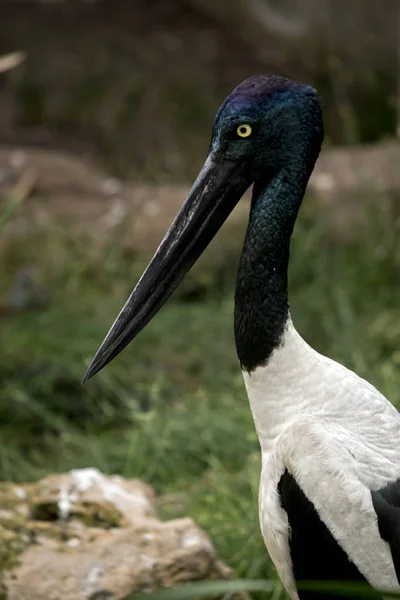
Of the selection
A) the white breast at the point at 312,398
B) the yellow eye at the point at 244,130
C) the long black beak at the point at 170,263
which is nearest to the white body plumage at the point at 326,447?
the white breast at the point at 312,398

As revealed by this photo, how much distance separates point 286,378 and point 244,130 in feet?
1.96

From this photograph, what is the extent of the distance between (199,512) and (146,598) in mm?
2339

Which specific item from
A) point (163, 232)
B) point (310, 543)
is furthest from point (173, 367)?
point (310, 543)

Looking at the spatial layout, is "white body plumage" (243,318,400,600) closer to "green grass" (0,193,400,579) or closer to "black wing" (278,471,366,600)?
"black wing" (278,471,366,600)

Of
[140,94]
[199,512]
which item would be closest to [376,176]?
[199,512]

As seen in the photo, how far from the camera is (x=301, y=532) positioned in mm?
2414

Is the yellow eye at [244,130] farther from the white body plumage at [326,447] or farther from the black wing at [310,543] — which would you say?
the black wing at [310,543]

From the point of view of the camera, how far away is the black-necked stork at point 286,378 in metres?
2.34

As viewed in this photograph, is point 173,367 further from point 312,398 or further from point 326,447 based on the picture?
point 326,447

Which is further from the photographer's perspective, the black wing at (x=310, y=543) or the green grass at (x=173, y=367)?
the green grass at (x=173, y=367)

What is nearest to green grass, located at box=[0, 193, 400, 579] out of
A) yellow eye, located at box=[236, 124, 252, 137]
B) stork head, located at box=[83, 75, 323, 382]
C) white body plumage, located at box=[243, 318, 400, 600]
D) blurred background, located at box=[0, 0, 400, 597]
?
blurred background, located at box=[0, 0, 400, 597]

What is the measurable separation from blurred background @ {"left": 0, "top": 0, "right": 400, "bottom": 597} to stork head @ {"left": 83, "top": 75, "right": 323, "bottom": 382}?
0.81m

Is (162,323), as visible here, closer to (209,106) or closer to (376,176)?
(376,176)

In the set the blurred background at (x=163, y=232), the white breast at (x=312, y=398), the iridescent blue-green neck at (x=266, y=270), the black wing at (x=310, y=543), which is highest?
the blurred background at (x=163, y=232)
